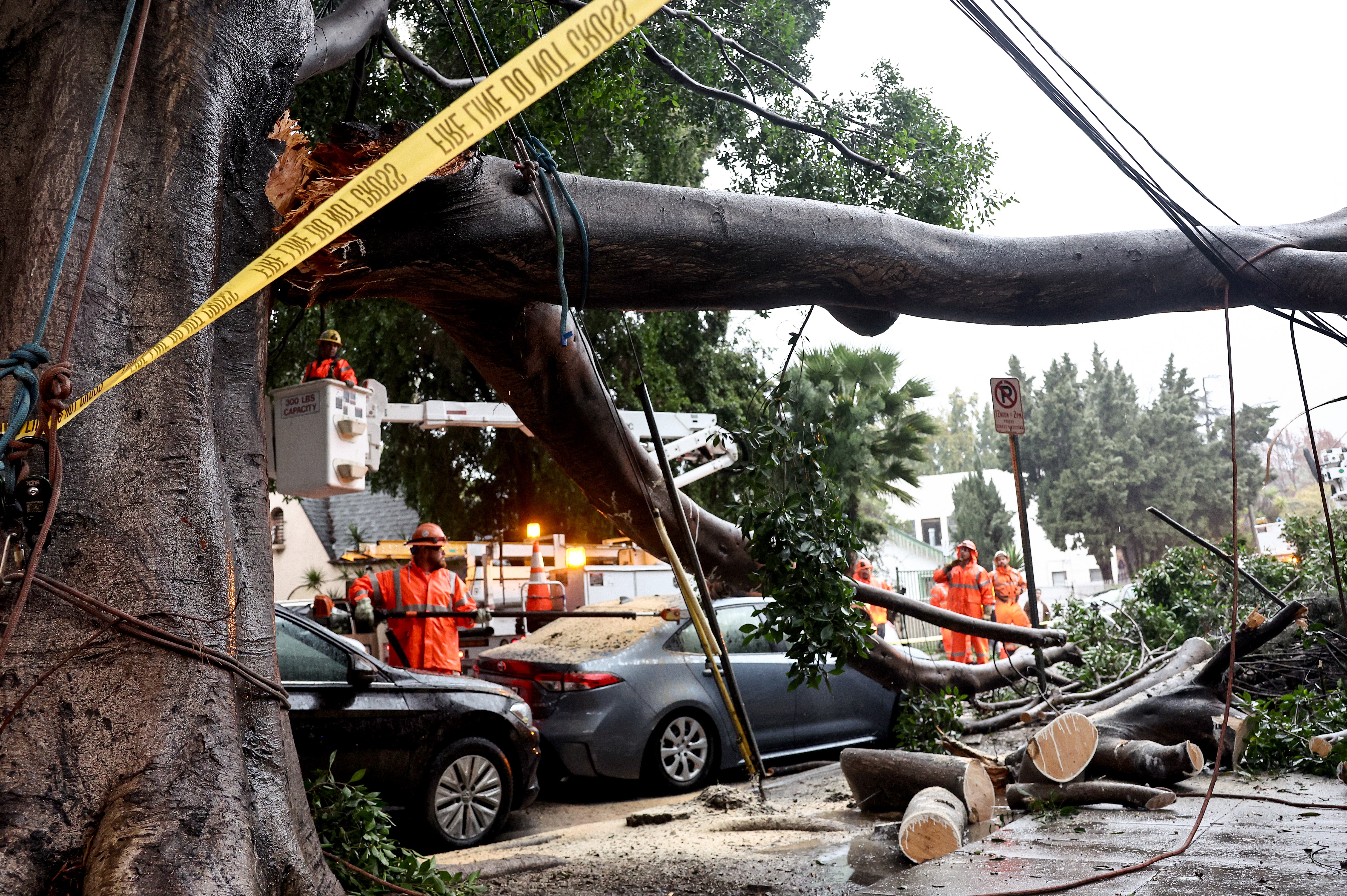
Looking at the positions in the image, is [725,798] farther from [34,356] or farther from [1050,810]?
[34,356]

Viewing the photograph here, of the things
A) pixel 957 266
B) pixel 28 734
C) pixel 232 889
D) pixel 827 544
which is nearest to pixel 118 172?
pixel 28 734

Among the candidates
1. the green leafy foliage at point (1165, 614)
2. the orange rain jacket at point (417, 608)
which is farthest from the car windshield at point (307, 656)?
the green leafy foliage at point (1165, 614)

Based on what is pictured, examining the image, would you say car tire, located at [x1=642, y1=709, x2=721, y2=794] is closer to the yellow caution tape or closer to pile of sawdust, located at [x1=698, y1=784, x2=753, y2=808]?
pile of sawdust, located at [x1=698, y1=784, x2=753, y2=808]

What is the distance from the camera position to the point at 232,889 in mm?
2566

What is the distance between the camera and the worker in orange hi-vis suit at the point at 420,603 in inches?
303

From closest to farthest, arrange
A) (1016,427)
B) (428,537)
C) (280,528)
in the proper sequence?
(1016,427) → (428,537) → (280,528)

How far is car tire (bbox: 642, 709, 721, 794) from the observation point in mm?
8156

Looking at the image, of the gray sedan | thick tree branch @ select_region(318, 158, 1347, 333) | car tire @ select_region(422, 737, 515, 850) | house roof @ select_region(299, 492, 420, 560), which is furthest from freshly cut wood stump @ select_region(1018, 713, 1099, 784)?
house roof @ select_region(299, 492, 420, 560)

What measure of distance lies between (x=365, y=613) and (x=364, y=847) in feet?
11.2

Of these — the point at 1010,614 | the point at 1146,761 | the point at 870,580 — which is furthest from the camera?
the point at 1010,614

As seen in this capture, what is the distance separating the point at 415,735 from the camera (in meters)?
6.46

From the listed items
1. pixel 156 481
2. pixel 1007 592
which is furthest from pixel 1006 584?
pixel 156 481

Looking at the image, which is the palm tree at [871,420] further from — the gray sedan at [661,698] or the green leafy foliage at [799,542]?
the green leafy foliage at [799,542]

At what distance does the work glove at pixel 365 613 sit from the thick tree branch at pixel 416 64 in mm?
3641
